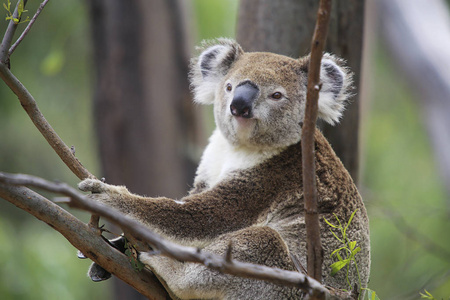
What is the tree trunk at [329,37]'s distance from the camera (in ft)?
17.3

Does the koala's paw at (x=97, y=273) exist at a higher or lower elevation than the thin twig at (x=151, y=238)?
lower

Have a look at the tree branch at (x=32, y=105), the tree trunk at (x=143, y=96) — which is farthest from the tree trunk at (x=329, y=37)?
the tree trunk at (x=143, y=96)

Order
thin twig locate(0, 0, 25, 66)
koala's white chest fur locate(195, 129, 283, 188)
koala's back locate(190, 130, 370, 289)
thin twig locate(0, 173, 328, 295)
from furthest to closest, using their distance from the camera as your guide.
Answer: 1. koala's white chest fur locate(195, 129, 283, 188)
2. koala's back locate(190, 130, 370, 289)
3. thin twig locate(0, 0, 25, 66)
4. thin twig locate(0, 173, 328, 295)

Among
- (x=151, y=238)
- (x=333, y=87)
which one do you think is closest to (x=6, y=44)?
(x=151, y=238)

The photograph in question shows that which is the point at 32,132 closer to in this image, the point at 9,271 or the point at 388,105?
the point at 9,271

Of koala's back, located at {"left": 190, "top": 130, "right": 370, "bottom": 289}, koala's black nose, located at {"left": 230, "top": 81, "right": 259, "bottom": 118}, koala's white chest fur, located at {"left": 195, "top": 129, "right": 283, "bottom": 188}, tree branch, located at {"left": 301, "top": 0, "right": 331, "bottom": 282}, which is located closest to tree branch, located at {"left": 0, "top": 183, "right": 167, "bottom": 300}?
koala's back, located at {"left": 190, "top": 130, "right": 370, "bottom": 289}

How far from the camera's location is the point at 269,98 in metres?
4.14

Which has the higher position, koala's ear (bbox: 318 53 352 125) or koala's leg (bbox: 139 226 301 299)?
koala's ear (bbox: 318 53 352 125)

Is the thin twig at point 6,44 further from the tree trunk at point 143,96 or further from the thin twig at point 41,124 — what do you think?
the tree trunk at point 143,96

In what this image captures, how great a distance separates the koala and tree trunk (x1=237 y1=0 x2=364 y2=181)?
86cm

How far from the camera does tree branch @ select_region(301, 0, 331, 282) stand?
2422 millimetres

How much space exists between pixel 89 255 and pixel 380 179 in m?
10.8

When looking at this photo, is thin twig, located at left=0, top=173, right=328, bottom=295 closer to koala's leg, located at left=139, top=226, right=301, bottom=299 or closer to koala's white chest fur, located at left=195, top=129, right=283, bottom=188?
koala's leg, located at left=139, top=226, right=301, bottom=299

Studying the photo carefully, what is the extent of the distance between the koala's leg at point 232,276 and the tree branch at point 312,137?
688 millimetres
